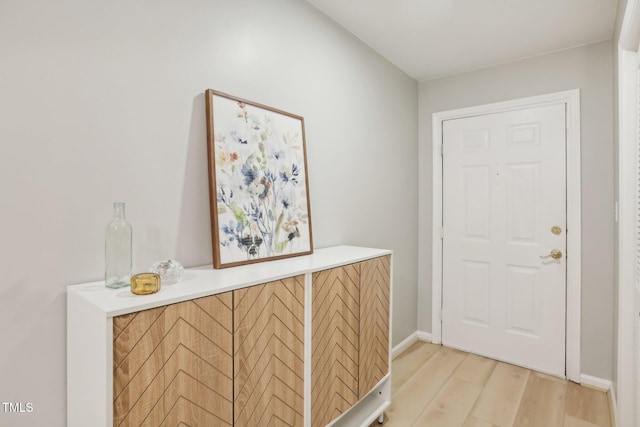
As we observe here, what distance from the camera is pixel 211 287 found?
46.2 inches

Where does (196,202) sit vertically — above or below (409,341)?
above

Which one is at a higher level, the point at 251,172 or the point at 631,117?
the point at 631,117

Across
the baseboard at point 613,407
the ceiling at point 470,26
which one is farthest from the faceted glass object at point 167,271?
the baseboard at point 613,407

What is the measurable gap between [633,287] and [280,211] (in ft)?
5.95

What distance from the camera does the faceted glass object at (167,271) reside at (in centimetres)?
119

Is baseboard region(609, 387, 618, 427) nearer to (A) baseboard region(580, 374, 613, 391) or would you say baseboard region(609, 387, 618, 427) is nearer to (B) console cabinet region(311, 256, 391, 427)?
A: (A) baseboard region(580, 374, 613, 391)

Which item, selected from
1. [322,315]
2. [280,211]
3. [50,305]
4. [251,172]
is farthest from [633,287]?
[50,305]

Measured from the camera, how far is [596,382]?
2.46 metres

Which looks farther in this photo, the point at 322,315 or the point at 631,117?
the point at 631,117

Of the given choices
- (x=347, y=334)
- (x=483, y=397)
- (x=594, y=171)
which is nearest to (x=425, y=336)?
(x=483, y=397)

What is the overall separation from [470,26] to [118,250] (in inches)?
95.7

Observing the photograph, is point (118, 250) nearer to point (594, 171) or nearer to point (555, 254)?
point (555, 254)

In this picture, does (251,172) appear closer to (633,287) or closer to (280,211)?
(280,211)

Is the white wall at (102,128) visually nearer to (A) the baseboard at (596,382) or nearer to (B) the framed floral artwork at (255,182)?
(B) the framed floral artwork at (255,182)
